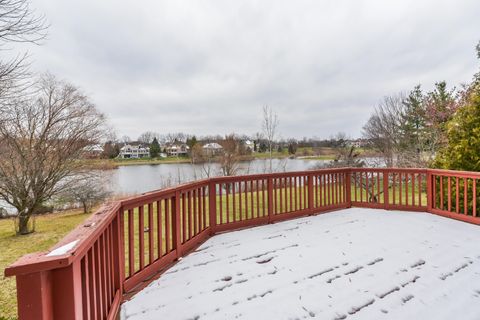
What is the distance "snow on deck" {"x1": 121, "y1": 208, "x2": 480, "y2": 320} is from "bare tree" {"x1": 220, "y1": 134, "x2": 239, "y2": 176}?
14.9m

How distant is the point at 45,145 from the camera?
10.2 metres

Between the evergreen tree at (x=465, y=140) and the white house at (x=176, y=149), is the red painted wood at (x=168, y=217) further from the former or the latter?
the white house at (x=176, y=149)

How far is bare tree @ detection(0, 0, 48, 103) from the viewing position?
430 centimetres

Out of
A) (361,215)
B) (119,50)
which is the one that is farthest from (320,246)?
(119,50)

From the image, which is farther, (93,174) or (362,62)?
(93,174)

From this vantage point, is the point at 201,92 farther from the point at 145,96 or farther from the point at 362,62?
the point at 362,62

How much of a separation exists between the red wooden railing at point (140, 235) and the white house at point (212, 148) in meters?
→ 16.5

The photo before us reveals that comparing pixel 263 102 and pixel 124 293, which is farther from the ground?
pixel 263 102

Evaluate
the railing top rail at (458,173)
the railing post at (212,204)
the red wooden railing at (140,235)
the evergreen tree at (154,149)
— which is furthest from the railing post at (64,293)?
the evergreen tree at (154,149)

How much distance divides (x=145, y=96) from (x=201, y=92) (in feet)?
11.8

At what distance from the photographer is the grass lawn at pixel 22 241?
498 cm

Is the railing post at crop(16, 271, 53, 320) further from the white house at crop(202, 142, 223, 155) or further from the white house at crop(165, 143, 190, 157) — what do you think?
the white house at crop(165, 143, 190, 157)

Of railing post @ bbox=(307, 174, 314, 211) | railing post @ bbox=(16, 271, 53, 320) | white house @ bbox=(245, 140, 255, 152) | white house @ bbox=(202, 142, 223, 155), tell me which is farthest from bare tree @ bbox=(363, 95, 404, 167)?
railing post @ bbox=(16, 271, 53, 320)

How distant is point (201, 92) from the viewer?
51.8 ft
